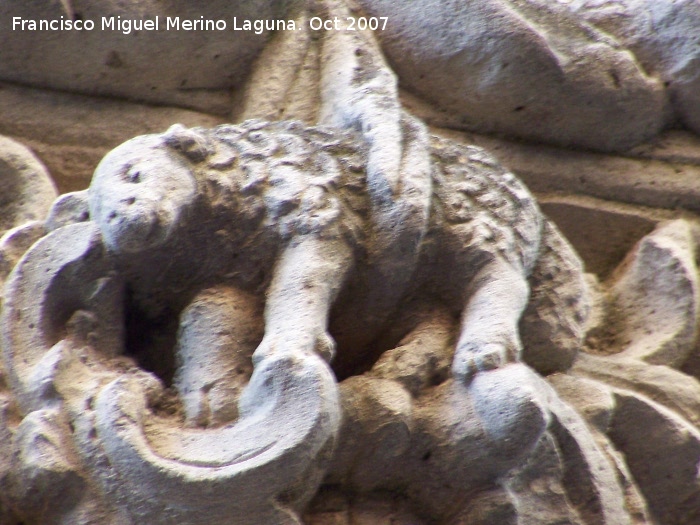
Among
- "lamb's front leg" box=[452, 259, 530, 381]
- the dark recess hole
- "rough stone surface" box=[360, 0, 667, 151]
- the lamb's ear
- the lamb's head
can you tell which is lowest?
the dark recess hole

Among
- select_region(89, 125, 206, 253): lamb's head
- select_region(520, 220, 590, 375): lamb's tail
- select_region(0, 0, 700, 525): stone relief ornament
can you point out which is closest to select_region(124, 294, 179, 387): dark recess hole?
select_region(0, 0, 700, 525): stone relief ornament

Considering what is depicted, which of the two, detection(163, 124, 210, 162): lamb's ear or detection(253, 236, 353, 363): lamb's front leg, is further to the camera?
detection(163, 124, 210, 162): lamb's ear

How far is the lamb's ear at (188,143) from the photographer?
1.09 metres

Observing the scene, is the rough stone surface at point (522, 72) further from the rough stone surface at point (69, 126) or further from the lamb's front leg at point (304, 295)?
the lamb's front leg at point (304, 295)

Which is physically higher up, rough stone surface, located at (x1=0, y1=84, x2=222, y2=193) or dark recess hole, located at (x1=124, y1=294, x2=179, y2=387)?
rough stone surface, located at (x1=0, y1=84, x2=222, y2=193)

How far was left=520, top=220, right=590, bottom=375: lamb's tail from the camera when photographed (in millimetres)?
1257

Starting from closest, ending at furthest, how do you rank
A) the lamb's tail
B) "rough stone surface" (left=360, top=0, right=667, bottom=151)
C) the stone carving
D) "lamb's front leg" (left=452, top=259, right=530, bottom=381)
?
the stone carving, "lamb's front leg" (left=452, top=259, right=530, bottom=381), the lamb's tail, "rough stone surface" (left=360, top=0, right=667, bottom=151)

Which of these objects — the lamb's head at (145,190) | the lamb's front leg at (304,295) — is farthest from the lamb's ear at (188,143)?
the lamb's front leg at (304,295)

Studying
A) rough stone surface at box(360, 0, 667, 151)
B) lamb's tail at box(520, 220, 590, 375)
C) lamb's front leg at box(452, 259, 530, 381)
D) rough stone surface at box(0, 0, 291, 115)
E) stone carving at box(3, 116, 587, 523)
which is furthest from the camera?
rough stone surface at box(360, 0, 667, 151)

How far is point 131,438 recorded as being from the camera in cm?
94

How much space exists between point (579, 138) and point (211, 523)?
906mm

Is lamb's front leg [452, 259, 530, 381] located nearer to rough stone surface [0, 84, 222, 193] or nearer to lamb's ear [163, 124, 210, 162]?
lamb's ear [163, 124, 210, 162]

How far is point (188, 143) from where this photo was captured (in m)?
1.10

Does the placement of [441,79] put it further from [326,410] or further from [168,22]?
[326,410]
